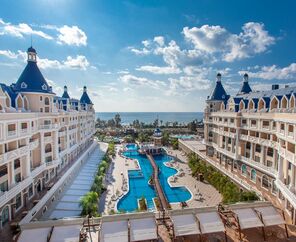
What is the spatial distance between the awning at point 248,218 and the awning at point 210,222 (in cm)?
164

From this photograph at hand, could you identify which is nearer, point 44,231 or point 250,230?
point 44,231

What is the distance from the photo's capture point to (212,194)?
2955 cm

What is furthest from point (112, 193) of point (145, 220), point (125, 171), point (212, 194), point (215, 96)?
point (215, 96)

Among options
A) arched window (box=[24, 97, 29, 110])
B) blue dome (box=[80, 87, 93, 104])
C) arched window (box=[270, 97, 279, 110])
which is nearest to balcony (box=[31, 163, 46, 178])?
arched window (box=[24, 97, 29, 110])

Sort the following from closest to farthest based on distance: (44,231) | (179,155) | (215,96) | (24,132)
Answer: (44,231)
(24,132)
(215,96)
(179,155)

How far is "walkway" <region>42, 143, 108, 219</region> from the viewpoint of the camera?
21500 mm

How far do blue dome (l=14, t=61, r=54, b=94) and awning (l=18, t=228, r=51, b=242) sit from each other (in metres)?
17.8

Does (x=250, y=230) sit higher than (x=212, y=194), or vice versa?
(x=250, y=230)

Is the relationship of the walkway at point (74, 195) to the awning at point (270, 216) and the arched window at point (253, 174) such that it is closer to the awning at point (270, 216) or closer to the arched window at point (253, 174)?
the awning at point (270, 216)

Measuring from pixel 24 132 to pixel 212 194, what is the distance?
2565 cm

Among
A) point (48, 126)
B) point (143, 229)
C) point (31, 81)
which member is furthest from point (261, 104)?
point (31, 81)

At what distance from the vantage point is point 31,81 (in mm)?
25203

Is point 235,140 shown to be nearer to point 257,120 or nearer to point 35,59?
point 257,120

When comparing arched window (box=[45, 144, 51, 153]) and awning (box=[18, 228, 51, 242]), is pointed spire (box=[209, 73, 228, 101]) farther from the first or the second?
awning (box=[18, 228, 51, 242])
